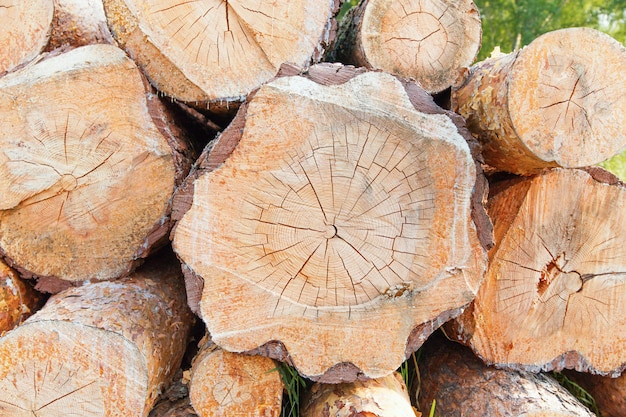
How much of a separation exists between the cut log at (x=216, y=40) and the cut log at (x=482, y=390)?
1.26 meters

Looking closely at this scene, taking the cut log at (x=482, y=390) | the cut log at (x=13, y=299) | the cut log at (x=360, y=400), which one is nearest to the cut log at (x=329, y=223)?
the cut log at (x=360, y=400)

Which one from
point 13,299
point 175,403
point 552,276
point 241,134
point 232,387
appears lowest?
point 175,403

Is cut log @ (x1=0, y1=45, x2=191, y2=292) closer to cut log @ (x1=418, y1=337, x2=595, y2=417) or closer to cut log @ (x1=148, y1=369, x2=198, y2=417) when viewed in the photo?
cut log @ (x1=148, y1=369, x2=198, y2=417)

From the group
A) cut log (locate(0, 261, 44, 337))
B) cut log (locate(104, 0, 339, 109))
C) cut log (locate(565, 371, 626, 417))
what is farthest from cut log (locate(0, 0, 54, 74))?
cut log (locate(565, 371, 626, 417))

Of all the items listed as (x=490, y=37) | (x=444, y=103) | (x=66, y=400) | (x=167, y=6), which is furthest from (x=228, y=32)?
(x=490, y=37)

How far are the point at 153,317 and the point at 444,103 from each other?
Answer: 4.72 ft

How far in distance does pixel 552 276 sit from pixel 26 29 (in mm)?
2222

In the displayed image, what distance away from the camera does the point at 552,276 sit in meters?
1.83

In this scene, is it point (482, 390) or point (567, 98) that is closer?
point (567, 98)

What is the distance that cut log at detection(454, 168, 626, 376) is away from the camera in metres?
1.80

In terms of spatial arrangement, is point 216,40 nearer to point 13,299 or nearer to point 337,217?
point 337,217

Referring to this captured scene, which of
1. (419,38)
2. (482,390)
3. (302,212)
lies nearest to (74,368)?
(302,212)

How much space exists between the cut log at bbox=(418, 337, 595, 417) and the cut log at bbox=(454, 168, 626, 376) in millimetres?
66

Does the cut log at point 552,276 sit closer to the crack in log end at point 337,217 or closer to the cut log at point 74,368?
the crack in log end at point 337,217
